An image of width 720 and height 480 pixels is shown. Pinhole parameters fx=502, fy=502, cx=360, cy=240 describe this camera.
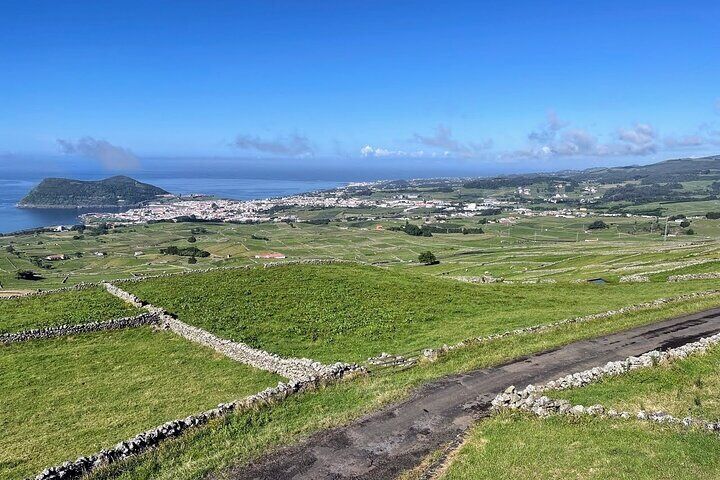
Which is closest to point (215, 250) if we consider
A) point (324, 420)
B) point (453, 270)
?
point (453, 270)

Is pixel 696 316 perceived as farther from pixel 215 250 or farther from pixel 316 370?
pixel 215 250

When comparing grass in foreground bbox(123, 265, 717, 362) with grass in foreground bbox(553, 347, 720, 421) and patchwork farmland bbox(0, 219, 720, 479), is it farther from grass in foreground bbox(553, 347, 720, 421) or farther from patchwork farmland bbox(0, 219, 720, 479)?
grass in foreground bbox(553, 347, 720, 421)

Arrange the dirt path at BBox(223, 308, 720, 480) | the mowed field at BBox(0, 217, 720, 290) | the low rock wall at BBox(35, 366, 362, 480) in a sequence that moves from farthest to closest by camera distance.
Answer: the mowed field at BBox(0, 217, 720, 290) < the dirt path at BBox(223, 308, 720, 480) < the low rock wall at BBox(35, 366, 362, 480)

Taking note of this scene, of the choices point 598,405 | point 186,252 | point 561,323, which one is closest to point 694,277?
point 561,323

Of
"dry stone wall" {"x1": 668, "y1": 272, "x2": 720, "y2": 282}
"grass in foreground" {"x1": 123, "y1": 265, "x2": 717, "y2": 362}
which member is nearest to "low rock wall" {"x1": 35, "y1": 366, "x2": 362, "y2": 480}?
"grass in foreground" {"x1": 123, "y1": 265, "x2": 717, "y2": 362}

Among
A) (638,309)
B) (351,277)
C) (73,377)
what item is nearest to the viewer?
(73,377)

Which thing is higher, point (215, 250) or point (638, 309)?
point (638, 309)

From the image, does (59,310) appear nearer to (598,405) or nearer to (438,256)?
(598,405)
